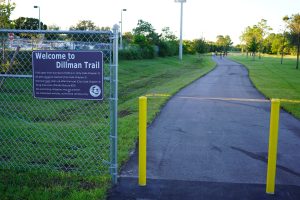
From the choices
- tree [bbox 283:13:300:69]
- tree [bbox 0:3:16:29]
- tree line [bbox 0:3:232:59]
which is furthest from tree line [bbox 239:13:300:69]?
tree [bbox 0:3:16:29]

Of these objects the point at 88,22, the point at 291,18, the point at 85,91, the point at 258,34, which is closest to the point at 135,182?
the point at 85,91

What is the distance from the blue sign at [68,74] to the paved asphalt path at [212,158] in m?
1.43

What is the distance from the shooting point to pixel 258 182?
17.7ft

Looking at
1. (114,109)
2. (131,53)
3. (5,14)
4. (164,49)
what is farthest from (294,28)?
(114,109)

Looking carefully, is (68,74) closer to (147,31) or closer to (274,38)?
(147,31)

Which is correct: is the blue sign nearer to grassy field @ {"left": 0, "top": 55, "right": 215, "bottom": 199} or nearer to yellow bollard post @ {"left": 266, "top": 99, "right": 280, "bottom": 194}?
grassy field @ {"left": 0, "top": 55, "right": 215, "bottom": 199}

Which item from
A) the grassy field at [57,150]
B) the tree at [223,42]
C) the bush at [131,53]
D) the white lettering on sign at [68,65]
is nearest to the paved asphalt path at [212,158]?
the grassy field at [57,150]

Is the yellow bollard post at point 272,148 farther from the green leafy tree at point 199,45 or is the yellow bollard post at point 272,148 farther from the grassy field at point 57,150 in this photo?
the green leafy tree at point 199,45

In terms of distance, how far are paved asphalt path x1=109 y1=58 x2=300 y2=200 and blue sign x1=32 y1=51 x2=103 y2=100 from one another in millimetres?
1431

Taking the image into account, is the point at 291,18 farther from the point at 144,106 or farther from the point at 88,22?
the point at 144,106

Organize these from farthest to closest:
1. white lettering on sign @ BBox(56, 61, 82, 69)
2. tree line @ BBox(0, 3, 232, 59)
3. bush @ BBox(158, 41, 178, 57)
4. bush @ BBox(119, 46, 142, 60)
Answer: bush @ BBox(158, 41, 178, 57)
bush @ BBox(119, 46, 142, 60)
tree line @ BBox(0, 3, 232, 59)
white lettering on sign @ BBox(56, 61, 82, 69)

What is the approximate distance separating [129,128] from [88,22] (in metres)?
28.6

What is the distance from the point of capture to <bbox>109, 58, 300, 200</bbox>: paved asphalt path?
5035 mm

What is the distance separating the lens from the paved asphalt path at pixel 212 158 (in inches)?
198
